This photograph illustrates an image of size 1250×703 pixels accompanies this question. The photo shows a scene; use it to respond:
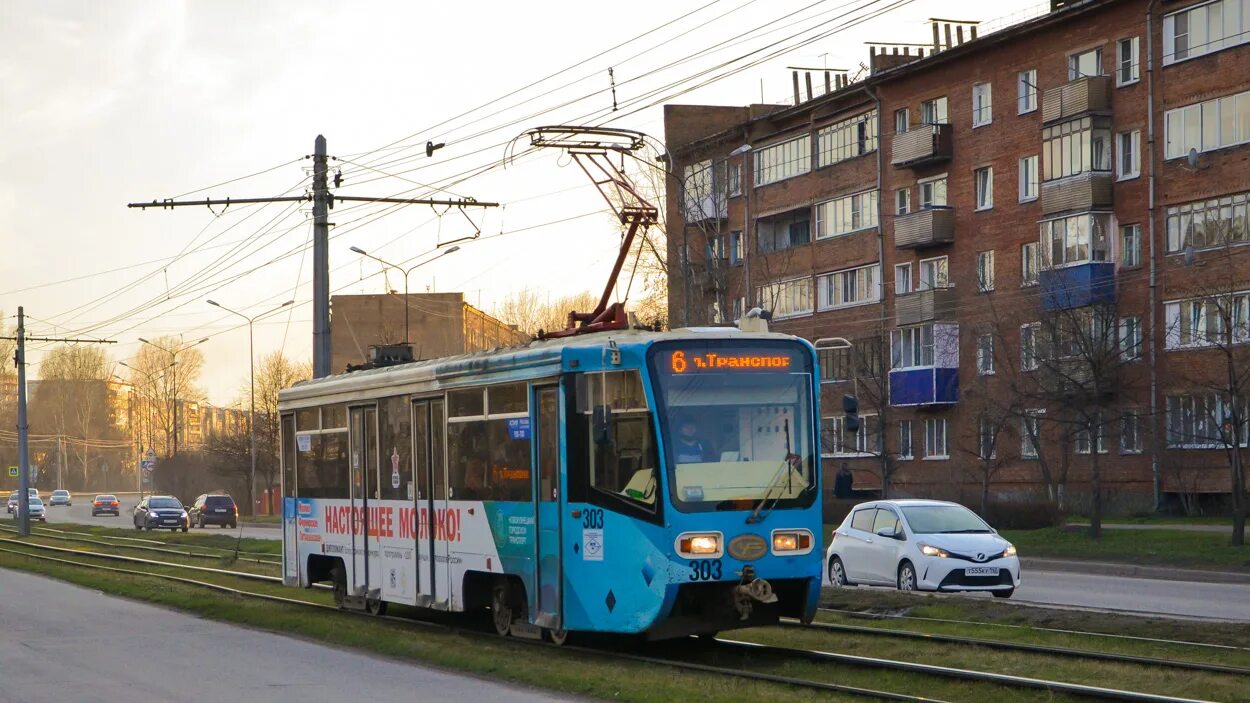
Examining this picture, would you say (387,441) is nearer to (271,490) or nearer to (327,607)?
(327,607)

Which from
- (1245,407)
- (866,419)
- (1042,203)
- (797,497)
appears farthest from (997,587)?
(866,419)

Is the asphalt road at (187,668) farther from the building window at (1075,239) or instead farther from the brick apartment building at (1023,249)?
the building window at (1075,239)

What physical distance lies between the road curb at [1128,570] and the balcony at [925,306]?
23297 millimetres

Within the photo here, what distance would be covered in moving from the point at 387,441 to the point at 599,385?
4.77 m

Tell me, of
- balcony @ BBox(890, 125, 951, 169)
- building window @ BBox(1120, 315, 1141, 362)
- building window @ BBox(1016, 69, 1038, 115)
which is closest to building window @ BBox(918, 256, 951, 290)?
balcony @ BBox(890, 125, 951, 169)

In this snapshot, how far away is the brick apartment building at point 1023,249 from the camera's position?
139 ft

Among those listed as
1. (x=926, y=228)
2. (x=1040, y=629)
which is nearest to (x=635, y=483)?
(x=1040, y=629)

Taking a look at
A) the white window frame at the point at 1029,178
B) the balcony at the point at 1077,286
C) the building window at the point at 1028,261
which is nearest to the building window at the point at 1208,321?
the balcony at the point at 1077,286

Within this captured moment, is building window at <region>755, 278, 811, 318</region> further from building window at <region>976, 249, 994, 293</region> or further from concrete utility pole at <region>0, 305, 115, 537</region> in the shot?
concrete utility pole at <region>0, 305, 115, 537</region>

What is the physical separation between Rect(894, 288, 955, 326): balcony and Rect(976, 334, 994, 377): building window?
72.9 inches

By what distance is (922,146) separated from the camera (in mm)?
56250

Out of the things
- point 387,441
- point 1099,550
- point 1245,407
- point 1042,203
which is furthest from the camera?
point 1042,203

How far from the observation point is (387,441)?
59.5 feet

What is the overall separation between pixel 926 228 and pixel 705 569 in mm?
44046
